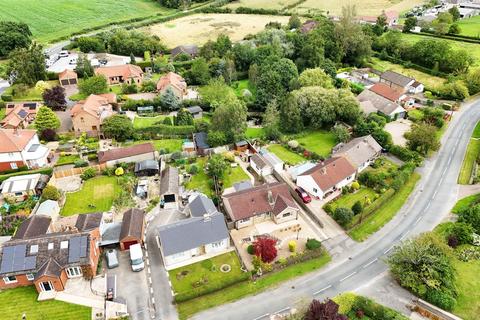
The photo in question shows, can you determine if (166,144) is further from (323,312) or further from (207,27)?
(207,27)

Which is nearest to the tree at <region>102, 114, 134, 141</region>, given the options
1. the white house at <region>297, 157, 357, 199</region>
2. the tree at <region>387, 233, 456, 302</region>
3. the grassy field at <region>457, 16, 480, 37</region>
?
the white house at <region>297, 157, 357, 199</region>

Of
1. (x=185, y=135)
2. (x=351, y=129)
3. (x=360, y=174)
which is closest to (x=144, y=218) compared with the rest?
(x=185, y=135)

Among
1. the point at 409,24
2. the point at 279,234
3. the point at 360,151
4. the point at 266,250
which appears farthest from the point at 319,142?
the point at 409,24

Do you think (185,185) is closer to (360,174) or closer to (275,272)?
(275,272)

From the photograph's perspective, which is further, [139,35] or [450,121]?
[139,35]

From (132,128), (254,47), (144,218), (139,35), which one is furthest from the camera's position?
(139,35)

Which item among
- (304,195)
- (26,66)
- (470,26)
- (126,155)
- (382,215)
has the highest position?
(470,26)

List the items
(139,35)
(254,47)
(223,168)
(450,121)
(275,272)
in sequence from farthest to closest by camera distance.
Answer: (139,35) < (254,47) < (450,121) < (223,168) < (275,272)

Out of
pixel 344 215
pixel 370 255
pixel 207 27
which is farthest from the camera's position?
pixel 207 27

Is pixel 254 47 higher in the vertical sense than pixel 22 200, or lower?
higher
